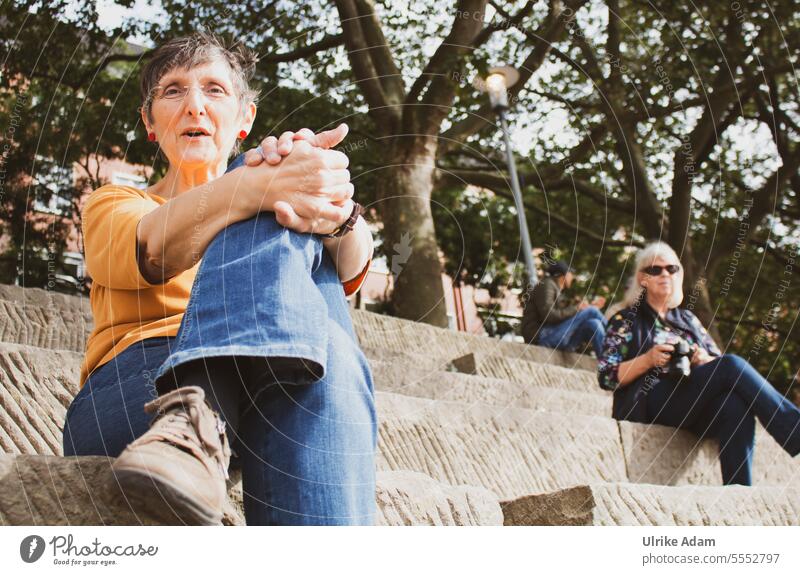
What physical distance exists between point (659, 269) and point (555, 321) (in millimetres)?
2479

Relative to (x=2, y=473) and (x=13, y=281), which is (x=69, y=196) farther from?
(x=2, y=473)

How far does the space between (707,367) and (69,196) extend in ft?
19.8

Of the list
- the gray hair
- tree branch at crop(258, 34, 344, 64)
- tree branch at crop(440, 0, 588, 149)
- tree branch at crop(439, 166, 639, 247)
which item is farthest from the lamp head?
the gray hair

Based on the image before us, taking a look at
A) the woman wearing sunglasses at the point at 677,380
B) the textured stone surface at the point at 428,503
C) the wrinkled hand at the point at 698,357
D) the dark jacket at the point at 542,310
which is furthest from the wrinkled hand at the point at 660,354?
the dark jacket at the point at 542,310

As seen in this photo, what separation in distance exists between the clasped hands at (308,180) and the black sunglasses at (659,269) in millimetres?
2465

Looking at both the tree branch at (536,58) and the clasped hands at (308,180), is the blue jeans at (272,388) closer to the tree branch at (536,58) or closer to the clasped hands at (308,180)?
the clasped hands at (308,180)

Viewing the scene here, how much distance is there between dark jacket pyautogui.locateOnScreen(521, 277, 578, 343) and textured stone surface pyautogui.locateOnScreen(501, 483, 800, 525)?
3726 millimetres

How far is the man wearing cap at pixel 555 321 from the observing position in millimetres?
6078

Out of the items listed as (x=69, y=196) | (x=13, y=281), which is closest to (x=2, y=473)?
(x=69, y=196)

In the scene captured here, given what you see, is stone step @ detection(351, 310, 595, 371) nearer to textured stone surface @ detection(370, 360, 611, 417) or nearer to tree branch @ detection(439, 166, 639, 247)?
textured stone surface @ detection(370, 360, 611, 417)

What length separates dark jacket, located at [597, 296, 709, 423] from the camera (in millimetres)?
3438

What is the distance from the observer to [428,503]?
176 cm

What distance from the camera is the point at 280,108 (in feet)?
25.7

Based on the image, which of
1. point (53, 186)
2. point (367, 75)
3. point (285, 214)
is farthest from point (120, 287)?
point (53, 186)
